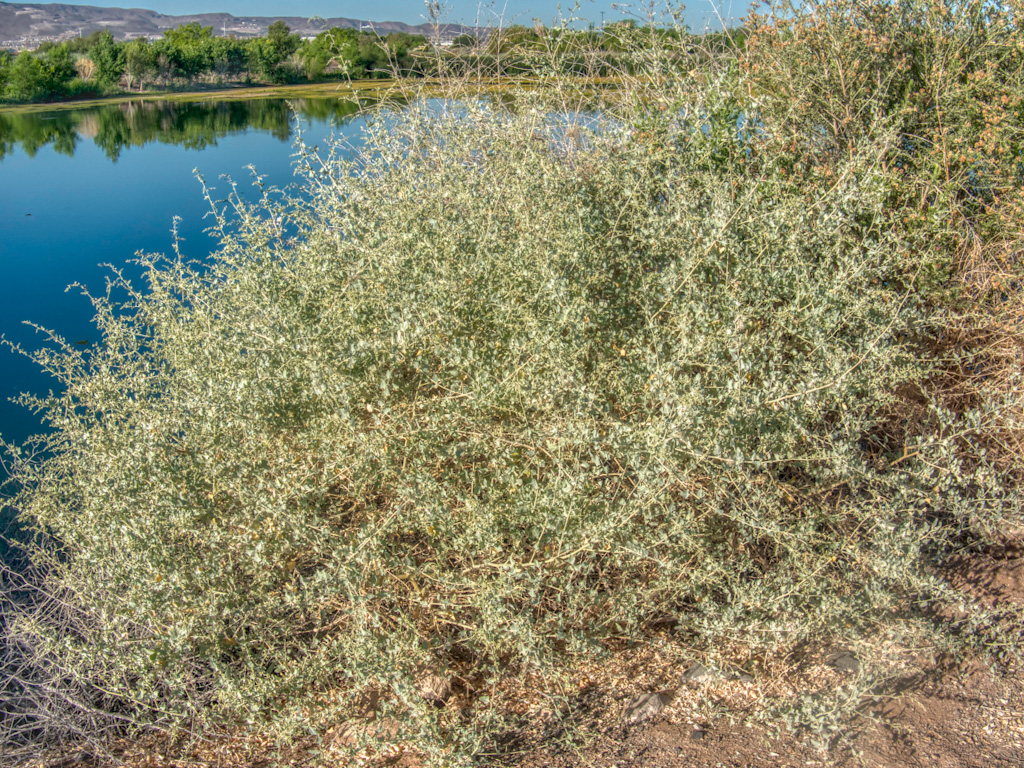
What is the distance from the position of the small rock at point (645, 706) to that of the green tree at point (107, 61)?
1695 cm

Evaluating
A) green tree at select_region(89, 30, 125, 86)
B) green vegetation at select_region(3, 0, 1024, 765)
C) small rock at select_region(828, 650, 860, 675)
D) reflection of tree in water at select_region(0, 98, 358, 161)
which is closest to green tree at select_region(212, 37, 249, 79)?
reflection of tree in water at select_region(0, 98, 358, 161)

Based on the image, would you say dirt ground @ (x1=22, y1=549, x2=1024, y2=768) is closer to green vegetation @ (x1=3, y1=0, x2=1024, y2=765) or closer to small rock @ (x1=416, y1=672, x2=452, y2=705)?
green vegetation @ (x1=3, y1=0, x2=1024, y2=765)

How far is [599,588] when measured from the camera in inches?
95.3

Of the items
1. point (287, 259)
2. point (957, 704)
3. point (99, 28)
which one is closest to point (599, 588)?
point (957, 704)

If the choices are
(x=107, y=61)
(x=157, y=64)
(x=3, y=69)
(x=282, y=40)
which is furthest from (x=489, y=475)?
(x=282, y=40)

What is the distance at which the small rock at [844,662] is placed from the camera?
2.29 m

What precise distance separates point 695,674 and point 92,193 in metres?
10.0

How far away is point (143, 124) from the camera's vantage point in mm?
13250

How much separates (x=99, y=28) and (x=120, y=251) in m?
12.5

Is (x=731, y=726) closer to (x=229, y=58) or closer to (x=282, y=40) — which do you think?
(x=229, y=58)

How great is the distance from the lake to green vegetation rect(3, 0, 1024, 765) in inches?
48.7

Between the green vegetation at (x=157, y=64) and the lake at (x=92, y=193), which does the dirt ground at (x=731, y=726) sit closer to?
the lake at (x=92, y=193)

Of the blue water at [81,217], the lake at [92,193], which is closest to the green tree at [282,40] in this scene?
the lake at [92,193]

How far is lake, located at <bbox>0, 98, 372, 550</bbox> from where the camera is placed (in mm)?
6109
